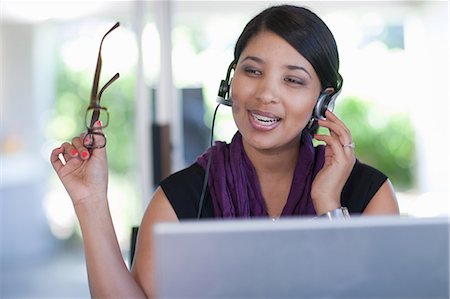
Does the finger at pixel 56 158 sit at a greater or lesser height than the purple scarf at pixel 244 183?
greater

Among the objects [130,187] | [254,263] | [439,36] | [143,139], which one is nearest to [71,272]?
[130,187]

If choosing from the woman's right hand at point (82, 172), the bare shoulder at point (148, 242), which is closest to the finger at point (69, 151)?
the woman's right hand at point (82, 172)

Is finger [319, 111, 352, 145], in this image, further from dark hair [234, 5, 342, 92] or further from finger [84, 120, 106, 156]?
→ finger [84, 120, 106, 156]

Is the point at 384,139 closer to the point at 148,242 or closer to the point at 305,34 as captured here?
the point at 305,34

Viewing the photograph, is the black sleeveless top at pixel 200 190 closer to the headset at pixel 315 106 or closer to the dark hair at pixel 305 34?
the headset at pixel 315 106

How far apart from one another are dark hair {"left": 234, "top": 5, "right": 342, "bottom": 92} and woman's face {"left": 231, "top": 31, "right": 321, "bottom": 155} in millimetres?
15

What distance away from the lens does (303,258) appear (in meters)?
0.80

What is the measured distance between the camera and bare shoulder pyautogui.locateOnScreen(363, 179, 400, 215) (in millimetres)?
1595

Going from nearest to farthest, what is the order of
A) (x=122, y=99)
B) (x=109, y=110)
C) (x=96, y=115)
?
1. (x=96, y=115)
2. (x=109, y=110)
3. (x=122, y=99)

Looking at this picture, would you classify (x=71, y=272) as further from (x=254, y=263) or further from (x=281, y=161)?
(x=254, y=263)

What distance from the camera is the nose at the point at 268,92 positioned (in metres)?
1.50

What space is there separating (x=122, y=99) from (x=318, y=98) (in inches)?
195

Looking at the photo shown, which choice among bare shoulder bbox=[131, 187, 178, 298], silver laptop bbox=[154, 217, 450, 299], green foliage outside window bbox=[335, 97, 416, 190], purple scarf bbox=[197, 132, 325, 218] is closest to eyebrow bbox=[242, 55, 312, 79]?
purple scarf bbox=[197, 132, 325, 218]

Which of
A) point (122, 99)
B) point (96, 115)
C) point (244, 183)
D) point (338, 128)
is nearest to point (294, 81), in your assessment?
point (338, 128)
